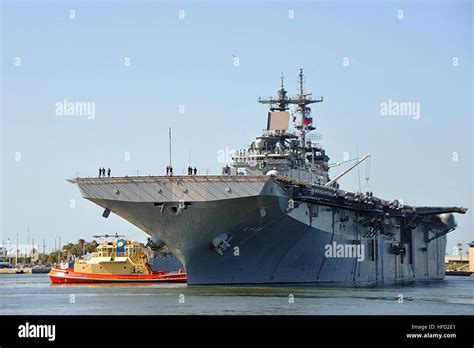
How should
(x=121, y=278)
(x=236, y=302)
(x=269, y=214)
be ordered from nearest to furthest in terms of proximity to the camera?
(x=236, y=302), (x=269, y=214), (x=121, y=278)

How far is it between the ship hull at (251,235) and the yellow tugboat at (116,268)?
8768 millimetres

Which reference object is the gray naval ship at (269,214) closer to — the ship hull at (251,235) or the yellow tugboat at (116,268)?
the ship hull at (251,235)

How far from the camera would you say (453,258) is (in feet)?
409

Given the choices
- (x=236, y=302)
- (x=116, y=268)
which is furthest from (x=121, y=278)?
(x=236, y=302)

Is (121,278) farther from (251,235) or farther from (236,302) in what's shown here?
(236,302)

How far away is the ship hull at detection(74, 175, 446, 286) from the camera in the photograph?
1308 inches

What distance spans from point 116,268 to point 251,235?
1268 centimetres

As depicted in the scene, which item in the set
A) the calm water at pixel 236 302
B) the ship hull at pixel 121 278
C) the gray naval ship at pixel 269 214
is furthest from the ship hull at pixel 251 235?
the ship hull at pixel 121 278

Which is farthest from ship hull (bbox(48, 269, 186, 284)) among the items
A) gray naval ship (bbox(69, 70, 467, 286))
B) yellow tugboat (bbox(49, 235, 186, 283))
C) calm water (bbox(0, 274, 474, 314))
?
calm water (bbox(0, 274, 474, 314))

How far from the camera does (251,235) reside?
114 feet

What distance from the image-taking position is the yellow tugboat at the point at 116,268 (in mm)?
44781

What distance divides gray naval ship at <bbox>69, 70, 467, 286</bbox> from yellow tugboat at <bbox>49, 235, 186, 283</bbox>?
7238mm
